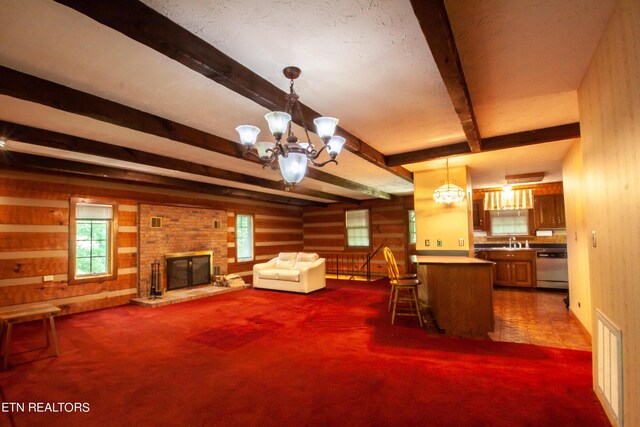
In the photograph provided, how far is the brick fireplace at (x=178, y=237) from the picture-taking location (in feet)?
20.7

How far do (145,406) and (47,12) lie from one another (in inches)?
105

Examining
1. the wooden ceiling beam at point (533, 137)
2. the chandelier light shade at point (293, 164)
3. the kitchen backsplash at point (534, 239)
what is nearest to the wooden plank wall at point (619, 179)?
the wooden ceiling beam at point (533, 137)

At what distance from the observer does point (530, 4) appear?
1.66 metres

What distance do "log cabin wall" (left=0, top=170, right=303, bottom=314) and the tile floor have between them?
20.9 feet

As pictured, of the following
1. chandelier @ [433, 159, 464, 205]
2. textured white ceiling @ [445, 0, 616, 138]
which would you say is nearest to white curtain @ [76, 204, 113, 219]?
chandelier @ [433, 159, 464, 205]

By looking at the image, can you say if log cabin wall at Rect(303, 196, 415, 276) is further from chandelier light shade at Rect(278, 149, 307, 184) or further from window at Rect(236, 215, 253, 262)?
chandelier light shade at Rect(278, 149, 307, 184)

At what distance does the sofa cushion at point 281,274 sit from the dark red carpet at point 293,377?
2.23 metres

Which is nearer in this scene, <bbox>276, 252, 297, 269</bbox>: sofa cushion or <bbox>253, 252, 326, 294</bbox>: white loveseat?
<bbox>253, 252, 326, 294</bbox>: white loveseat

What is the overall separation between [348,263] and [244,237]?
3515mm

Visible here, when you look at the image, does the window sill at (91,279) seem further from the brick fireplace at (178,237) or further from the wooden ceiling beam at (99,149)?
the wooden ceiling beam at (99,149)

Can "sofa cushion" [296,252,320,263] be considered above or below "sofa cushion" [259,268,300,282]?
above

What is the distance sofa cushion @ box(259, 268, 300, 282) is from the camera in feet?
22.3

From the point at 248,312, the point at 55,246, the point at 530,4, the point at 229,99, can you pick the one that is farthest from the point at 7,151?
the point at 530,4

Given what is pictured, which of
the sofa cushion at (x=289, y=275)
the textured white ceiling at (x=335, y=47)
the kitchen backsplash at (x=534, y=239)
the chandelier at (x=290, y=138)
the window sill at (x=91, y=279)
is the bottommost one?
the sofa cushion at (x=289, y=275)
